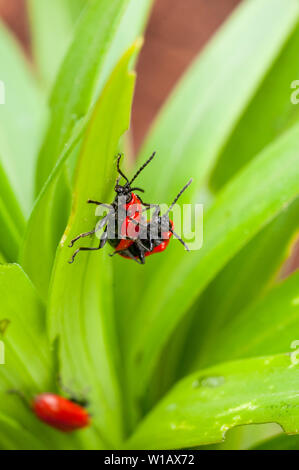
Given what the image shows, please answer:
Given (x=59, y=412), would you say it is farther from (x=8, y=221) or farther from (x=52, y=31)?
(x=52, y=31)

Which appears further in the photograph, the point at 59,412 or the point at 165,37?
the point at 165,37

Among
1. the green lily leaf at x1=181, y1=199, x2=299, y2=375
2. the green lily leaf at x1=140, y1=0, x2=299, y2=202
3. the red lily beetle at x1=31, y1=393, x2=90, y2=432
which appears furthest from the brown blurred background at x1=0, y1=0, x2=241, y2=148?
the red lily beetle at x1=31, y1=393, x2=90, y2=432

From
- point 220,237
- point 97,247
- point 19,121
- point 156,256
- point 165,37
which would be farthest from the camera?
point 165,37

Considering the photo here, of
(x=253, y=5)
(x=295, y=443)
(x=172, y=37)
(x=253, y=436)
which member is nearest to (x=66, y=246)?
(x=295, y=443)

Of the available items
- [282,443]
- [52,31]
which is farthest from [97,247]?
[52,31]

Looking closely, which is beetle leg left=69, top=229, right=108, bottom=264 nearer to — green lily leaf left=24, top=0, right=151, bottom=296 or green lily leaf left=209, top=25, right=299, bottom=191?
green lily leaf left=24, top=0, right=151, bottom=296

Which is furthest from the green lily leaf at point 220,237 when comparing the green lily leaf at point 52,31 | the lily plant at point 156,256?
the green lily leaf at point 52,31
